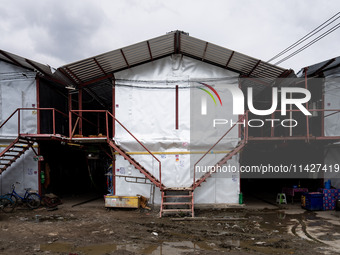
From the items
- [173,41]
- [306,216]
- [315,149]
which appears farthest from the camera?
[315,149]

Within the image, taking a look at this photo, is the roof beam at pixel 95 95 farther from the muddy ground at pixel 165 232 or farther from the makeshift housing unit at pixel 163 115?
the muddy ground at pixel 165 232

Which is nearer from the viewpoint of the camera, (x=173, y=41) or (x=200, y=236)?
(x=200, y=236)

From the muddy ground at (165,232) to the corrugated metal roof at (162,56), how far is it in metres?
6.09

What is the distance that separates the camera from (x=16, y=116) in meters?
13.2

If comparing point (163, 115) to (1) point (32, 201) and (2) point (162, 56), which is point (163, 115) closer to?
(2) point (162, 56)

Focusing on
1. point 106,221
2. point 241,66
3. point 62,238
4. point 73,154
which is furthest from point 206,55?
point 73,154

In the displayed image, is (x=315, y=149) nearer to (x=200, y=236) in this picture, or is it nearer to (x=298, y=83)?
(x=298, y=83)

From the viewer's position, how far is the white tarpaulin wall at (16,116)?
43.1 feet

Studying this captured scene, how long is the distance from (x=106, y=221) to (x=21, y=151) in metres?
5.31

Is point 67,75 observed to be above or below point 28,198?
above

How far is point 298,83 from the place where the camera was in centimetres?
1407

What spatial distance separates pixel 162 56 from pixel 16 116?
24.5 ft

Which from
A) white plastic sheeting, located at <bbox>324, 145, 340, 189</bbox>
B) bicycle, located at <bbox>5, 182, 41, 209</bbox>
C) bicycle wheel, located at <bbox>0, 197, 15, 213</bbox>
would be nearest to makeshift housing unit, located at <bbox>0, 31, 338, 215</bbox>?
bicycle, located at <bbox>5, 182, 41, 209</bbox>

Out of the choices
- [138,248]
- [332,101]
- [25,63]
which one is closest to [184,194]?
[138,248]
